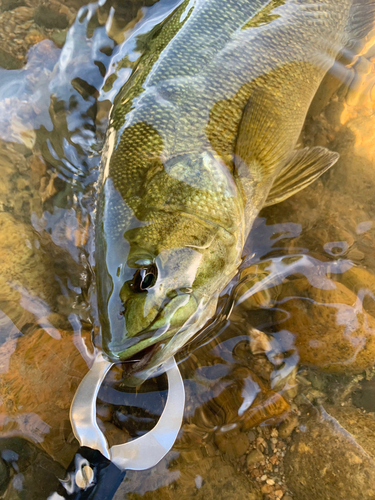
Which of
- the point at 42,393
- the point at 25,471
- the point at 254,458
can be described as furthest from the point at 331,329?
the point at 25,471

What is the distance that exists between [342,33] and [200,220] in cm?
261

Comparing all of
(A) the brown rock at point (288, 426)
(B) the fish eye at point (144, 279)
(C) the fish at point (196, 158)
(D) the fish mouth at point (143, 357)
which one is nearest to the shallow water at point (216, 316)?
(A) the brown rock at point (288, 426)

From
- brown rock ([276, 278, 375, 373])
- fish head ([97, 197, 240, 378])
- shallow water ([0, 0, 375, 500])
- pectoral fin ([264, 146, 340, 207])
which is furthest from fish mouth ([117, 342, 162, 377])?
pectoral fin ([264, 146, 340, 207])

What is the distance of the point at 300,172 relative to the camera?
9.81 ft

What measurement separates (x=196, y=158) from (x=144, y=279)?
97 centimetres

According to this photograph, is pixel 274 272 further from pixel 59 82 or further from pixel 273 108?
pixel 59 82

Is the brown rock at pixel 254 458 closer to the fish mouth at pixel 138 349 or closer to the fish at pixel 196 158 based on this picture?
the fish at pixel 196 158

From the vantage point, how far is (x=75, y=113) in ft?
10.7

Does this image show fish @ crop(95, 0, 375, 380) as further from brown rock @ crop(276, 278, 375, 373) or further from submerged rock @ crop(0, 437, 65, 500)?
submerged rock @ crop(0, 437, 65, 500)

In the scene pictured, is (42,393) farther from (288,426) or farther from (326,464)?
(326,464)

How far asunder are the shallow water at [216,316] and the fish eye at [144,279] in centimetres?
84

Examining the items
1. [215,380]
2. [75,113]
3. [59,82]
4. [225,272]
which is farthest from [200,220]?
[59,82]

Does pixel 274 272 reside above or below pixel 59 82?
below

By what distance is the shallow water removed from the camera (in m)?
2.43
